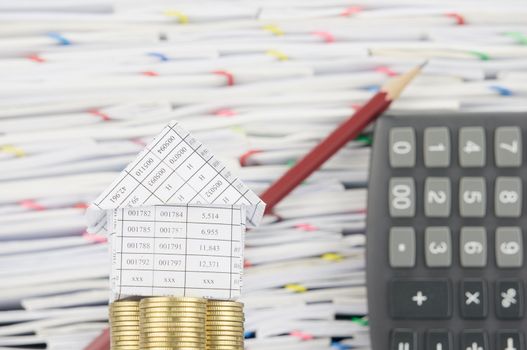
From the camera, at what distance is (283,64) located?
0.65 meters

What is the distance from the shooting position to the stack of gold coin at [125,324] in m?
0.47

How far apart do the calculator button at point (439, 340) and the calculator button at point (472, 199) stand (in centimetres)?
7

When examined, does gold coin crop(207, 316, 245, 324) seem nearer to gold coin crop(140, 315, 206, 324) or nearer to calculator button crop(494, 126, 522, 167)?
gold coin crop(140, 315, 206, 324)

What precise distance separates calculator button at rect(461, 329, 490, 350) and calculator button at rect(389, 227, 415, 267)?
0.18 ft

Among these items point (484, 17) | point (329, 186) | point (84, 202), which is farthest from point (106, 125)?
point (484, 17)

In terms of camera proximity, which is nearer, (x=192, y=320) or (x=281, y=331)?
(x=192, y=320)

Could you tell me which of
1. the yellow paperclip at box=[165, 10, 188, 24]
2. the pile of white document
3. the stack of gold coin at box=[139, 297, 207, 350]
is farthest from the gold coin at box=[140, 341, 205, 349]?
the yellow paperclip at box=[165, 10, 188, 24]

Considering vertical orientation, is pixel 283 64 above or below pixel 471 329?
above

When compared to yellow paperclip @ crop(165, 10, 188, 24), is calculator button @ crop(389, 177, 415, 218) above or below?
below

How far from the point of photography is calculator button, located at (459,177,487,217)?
0.60 metres

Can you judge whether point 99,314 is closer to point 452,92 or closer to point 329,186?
point 329,186

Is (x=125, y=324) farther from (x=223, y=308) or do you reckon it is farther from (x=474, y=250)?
(x=474, y=250)

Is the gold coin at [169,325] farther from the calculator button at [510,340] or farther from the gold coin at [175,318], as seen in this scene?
the calculator button at [510,340]

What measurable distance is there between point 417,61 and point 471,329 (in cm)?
18
